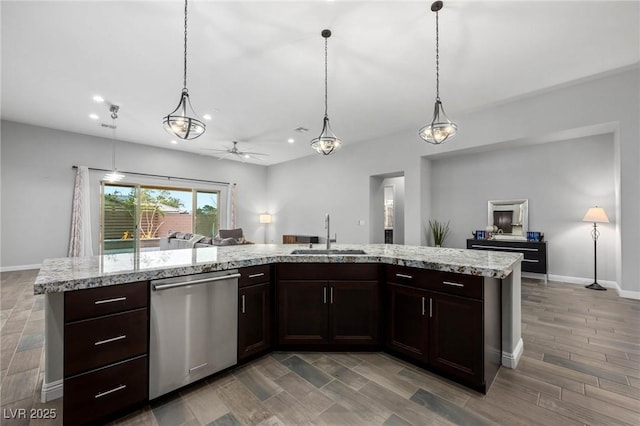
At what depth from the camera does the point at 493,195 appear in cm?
556

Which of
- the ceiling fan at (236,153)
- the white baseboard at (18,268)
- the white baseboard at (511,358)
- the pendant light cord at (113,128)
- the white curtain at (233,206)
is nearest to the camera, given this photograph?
the white baseboard at (511,358)

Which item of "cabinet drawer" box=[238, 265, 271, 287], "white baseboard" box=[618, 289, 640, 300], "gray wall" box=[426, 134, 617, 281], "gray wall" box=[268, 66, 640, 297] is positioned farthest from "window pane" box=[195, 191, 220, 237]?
"white baseboard" box=[618, 289, 640, 300]

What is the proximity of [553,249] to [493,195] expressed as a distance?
55.9 inches

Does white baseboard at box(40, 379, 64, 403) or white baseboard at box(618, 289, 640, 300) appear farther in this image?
white baseboard at box(618, 289, 640, 300)

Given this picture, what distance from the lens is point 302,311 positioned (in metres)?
2.35

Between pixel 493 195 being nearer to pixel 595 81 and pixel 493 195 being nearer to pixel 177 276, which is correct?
pixel 595 81

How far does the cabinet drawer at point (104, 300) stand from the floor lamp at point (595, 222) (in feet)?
19.9

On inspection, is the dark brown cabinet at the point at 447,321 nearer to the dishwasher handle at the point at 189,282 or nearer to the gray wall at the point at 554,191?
the dishwasher handle at the point at 189,282

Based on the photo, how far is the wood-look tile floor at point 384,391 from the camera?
160 cm

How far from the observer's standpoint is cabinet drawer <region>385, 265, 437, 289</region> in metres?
2.04

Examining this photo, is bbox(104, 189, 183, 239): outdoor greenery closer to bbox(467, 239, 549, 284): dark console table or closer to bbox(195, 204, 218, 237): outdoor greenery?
bbox(195, 204, 218, 237): outdoor greenery

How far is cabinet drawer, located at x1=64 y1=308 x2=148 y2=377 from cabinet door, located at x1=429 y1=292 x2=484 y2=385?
2.00m

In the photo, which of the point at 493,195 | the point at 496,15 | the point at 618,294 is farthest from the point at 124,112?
the point at 618,294

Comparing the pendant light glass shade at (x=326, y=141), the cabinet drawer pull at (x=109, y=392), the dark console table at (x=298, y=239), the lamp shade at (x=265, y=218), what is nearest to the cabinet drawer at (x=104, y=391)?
the cabinet drawer pull at (x=109, y=392)
